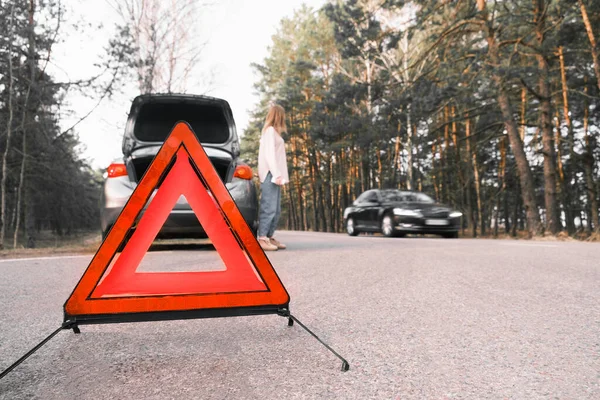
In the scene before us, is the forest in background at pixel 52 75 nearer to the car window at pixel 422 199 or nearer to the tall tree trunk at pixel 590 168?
the car window at pixel 422 199

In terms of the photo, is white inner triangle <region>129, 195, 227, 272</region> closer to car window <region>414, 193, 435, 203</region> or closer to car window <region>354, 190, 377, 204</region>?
car window <region>414, 193, 435, 203</region>

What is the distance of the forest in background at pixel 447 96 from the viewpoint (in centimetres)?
1722

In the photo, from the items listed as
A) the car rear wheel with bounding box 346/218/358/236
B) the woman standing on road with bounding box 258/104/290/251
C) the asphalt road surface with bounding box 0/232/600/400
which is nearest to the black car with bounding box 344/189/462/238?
the car rear wheel with bounding box 346/218/358/236

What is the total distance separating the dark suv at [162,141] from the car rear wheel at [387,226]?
356 inches

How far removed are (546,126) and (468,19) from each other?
4446mm

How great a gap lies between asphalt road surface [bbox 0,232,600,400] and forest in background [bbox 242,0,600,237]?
13207 millimetres

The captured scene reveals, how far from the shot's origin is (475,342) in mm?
3053

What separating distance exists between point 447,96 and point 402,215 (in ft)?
19.7

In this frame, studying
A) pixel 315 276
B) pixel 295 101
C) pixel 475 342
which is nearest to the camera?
pixel 475 342

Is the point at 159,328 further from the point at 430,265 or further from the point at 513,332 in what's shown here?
the point at 430,265

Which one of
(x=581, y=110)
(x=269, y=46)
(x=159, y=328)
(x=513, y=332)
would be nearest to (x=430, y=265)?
(x=513, y=332)

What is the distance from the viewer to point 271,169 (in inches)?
330

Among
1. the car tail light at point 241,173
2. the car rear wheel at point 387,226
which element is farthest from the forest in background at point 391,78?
the car tail light at point 241,173

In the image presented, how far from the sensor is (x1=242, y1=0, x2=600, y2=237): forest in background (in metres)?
17.2
